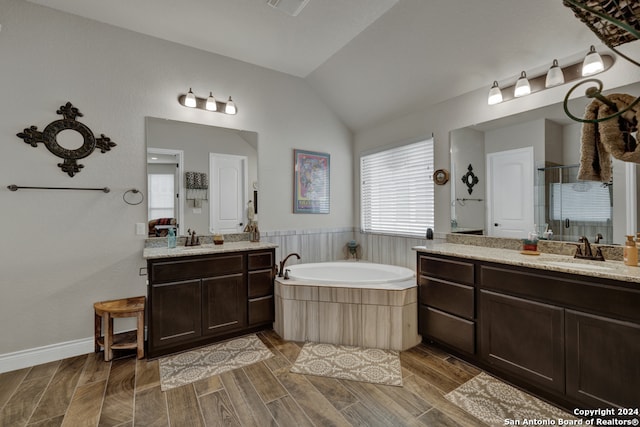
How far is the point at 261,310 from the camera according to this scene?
123 inches

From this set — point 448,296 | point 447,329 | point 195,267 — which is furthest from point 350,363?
point 195,267

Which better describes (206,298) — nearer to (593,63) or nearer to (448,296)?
(448,296)

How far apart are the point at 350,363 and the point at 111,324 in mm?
2015

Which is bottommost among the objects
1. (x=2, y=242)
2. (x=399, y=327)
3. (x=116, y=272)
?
(x=399, y=327)

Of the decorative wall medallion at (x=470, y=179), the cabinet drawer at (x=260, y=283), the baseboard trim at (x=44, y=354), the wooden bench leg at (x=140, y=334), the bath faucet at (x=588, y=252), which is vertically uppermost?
the decorative wall medallion at (x=470, y=179)

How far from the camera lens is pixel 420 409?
6.40 feet

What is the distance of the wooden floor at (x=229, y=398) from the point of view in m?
1.87

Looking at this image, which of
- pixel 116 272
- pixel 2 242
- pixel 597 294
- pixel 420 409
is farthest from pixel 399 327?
pixel 2 242

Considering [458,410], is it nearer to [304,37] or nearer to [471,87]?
[471,87]

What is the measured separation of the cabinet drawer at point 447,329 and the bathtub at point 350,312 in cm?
9

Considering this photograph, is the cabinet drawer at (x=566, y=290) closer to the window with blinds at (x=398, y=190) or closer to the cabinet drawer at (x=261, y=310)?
the window with blinds at (x=398, y=190)

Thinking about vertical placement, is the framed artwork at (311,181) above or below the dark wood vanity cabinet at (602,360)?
above

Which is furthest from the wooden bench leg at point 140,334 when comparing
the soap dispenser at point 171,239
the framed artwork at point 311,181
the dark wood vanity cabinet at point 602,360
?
the dark wood vanity cabinet at point 602,360

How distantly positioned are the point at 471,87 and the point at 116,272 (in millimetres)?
3817
